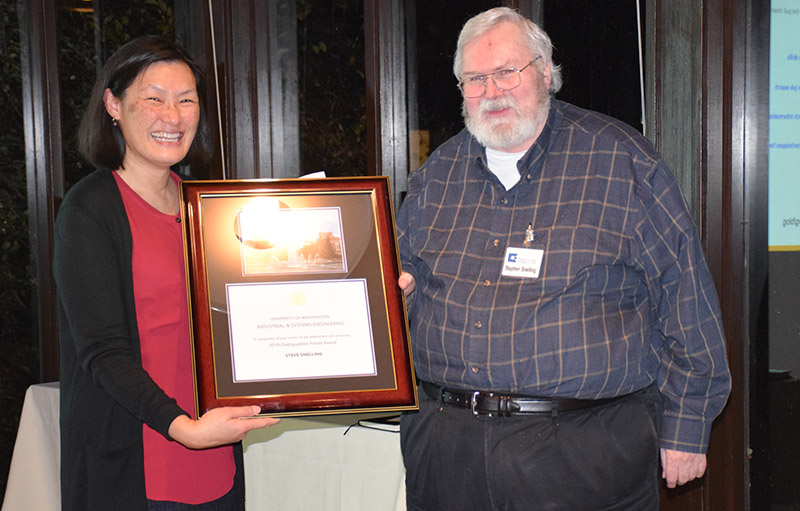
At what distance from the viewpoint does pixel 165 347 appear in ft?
5.42

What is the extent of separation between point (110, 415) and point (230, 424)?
28cm

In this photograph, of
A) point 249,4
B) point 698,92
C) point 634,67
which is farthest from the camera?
point 249,4

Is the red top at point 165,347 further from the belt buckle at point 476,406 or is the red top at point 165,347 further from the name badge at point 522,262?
the name badge at point 522,262

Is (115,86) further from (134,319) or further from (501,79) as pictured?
(501,79)

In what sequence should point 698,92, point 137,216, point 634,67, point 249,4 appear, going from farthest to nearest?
point 249,4 < point 634,67 < point 698,92 < point 137,216

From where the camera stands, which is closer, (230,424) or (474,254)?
(230,424)

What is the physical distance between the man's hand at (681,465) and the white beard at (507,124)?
2.65ft

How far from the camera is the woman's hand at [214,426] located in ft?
4.95

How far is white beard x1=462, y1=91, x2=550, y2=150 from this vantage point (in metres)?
1.81

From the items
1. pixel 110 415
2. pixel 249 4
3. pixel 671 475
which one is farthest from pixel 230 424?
pixel 249 4

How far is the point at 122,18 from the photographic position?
3.54m

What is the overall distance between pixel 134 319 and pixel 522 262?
2.81ft

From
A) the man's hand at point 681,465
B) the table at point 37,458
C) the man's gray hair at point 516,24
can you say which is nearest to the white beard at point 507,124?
the man's gray hair at point 516,24

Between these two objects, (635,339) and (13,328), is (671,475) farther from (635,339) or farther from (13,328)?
(13,328)
